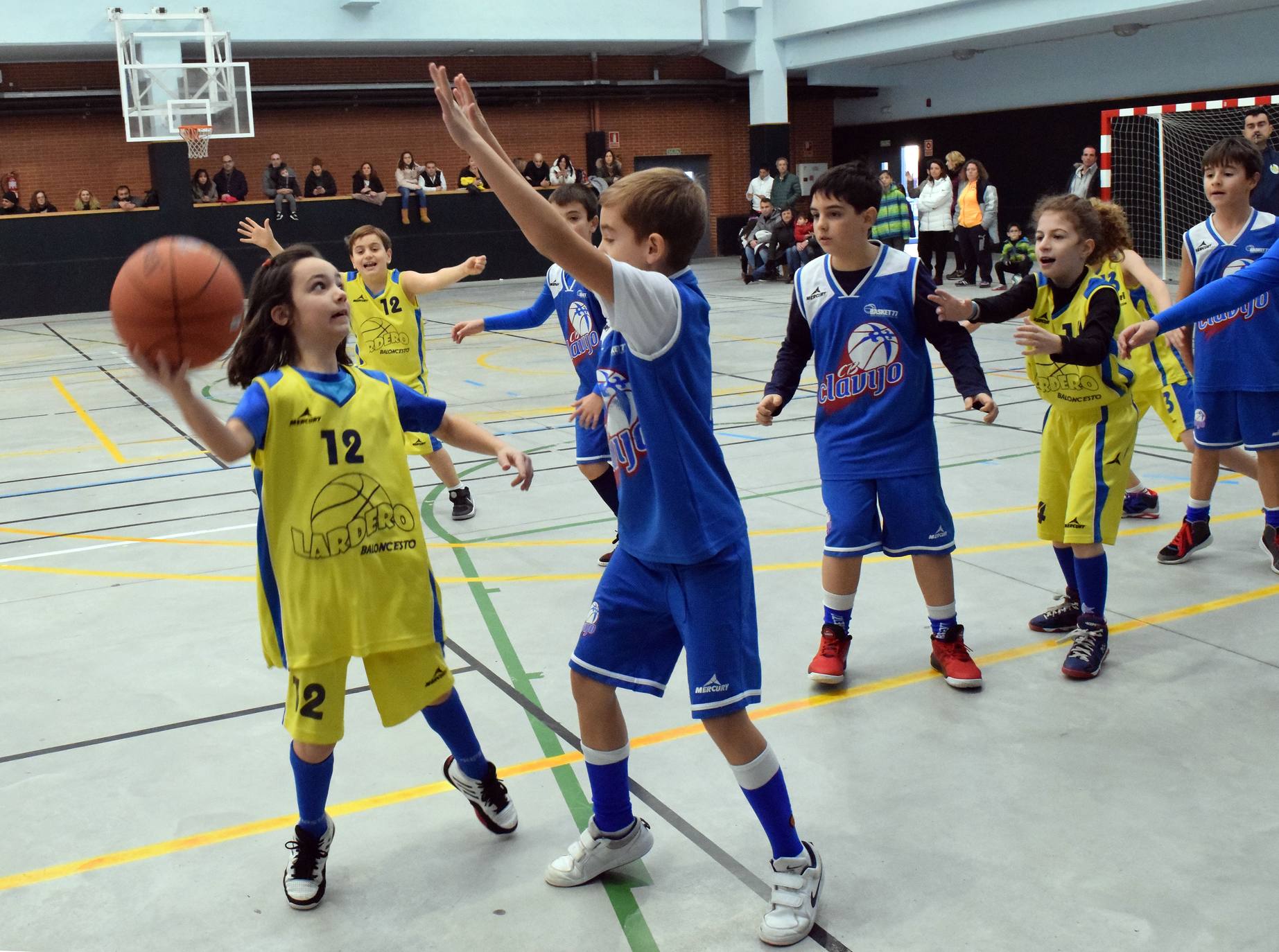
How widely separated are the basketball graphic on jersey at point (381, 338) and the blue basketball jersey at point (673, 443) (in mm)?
4039

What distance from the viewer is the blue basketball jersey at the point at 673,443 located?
269 cm

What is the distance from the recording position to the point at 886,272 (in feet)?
13.3

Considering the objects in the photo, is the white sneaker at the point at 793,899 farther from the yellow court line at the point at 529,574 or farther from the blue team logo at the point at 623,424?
the yellow court line at the point at 529,574

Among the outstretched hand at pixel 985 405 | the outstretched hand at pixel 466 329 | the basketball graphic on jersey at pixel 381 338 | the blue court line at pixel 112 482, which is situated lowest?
the blue court line at pixel 112 482

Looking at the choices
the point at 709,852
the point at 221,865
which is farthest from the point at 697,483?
the point at 221,865

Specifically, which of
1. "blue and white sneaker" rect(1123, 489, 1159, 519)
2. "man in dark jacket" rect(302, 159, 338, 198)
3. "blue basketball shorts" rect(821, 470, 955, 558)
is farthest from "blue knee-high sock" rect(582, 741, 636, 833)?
"man in dark jacket" rect(302, 159, 338, 198)

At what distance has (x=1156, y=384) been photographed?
6066 millimetres

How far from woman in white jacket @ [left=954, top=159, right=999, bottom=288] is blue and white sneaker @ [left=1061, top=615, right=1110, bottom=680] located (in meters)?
14.3

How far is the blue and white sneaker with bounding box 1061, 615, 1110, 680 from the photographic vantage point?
4094 mm

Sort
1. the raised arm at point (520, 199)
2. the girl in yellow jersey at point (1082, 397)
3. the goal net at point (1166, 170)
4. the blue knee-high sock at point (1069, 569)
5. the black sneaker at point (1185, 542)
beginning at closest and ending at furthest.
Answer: the raised arm at point (520, 199)
the girl in yellow jersey at point (1082, 397)
the blue knee-high sock at point (1069, 569)
the black sneaker at point (1185, 542)
the goal net at point (1166, 170)

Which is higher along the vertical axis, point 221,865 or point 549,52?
point 549,52

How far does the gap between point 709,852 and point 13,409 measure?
31.6ft

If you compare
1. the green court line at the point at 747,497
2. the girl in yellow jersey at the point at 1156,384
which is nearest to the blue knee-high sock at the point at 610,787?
the green court line at the point at 747,497

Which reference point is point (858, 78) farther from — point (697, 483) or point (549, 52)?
point (697, 483)
